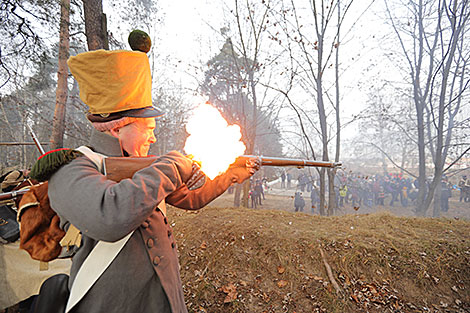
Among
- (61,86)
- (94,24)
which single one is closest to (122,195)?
(94,24)

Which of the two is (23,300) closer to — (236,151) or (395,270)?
(236,151)

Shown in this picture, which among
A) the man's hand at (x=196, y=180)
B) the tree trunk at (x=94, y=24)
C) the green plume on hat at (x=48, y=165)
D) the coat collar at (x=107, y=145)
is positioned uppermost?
the tree trunk at (x=94, y=24)

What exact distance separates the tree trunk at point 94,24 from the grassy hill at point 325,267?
468 cm

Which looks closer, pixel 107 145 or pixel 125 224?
pixel 125 224

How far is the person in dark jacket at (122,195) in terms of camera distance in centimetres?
117

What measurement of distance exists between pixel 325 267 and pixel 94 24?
666 cm

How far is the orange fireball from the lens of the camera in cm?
198

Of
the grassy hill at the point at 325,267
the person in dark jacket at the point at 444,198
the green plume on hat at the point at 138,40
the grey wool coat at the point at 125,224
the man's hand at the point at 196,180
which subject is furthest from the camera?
Answer: the person in dark jacket at the point at 444,198

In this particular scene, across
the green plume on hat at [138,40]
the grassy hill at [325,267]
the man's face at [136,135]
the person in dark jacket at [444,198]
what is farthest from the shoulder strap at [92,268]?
the person in dark jacket at [444,198]

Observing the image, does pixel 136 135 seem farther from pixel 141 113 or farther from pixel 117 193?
pixel 117 193

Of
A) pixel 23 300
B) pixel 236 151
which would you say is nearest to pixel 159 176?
pixel 236 151

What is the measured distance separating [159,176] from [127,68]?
865mm

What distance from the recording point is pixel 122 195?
117 cm

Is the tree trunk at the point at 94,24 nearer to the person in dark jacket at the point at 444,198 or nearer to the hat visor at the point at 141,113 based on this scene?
the hat visor at the point at 141,113
